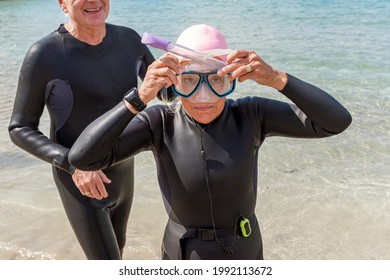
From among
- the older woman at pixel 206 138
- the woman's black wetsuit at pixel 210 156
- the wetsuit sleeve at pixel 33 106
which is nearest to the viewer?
the older woman at pixel 206 138

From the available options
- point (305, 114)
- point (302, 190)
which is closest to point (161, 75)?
point (305, 114)

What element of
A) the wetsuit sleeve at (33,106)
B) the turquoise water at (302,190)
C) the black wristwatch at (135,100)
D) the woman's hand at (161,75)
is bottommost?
the turquoise water at (302,190)

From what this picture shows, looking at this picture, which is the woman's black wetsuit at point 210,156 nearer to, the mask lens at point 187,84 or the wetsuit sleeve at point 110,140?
the wetsuit sleeve at point 110,140

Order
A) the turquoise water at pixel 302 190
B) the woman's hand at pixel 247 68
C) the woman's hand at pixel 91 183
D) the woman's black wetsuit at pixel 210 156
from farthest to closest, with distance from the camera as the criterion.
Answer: the turquoise water at pixel 302 190, the woman's hand at pixel 91 183, the woman's black wetsuit at pixel 210 156, the woman's hand at pixel 247 68

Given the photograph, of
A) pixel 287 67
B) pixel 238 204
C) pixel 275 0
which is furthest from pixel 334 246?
pixel 275 0

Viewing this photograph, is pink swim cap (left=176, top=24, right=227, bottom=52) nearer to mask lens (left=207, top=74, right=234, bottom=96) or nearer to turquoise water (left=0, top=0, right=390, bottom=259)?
mask lens (left=207, top=74, right=234, bottom=96)

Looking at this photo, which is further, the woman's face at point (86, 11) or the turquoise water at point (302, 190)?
the turquoise water at point (302, 190)

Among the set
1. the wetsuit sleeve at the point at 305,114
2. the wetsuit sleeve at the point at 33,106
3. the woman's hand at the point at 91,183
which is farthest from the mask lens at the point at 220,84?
the wetsuit sleeve at the point at 33,106

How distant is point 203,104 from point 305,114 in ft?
1.61

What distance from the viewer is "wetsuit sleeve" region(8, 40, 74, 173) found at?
2.63 metres

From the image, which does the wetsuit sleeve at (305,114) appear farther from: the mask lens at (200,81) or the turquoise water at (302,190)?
the turquoise water at (302,190)

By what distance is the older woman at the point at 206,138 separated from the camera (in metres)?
2.14

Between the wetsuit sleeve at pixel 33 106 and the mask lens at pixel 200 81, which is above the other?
the mask lens at pixel 200 81

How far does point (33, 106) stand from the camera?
266 centimetres
